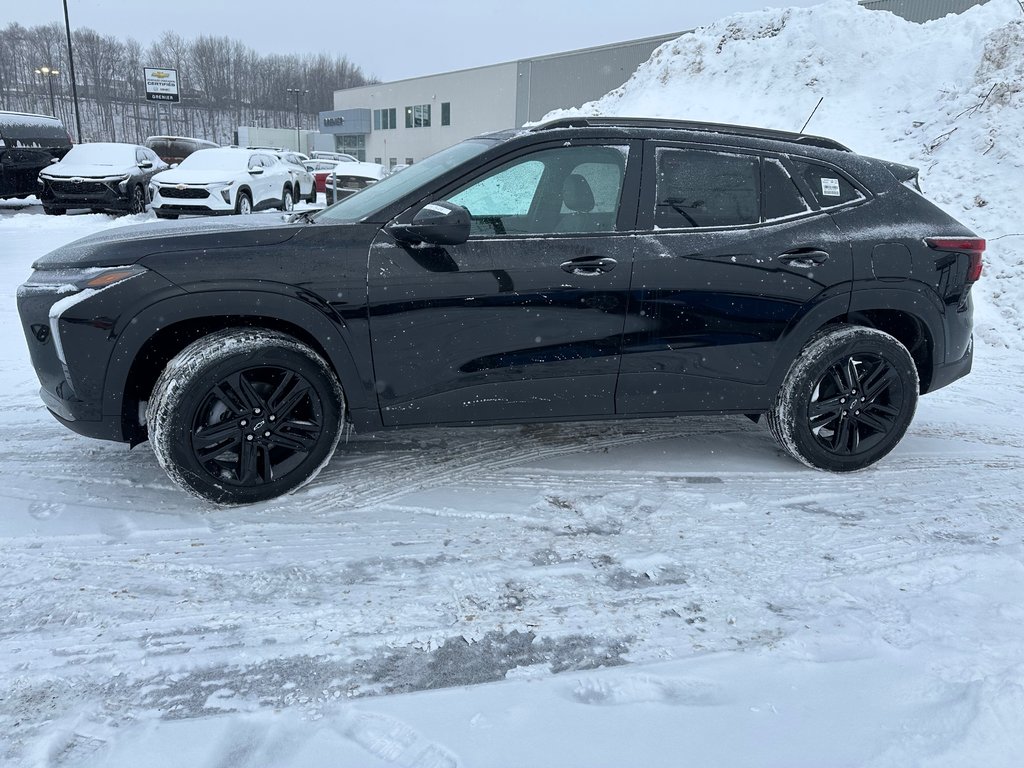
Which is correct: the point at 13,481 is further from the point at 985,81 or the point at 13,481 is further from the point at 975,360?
the point at 985,81

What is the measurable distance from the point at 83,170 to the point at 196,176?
2.97m

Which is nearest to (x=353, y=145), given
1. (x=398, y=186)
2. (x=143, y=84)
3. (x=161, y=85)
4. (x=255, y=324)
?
(x=161, y=85)

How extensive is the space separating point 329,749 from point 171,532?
1.58m

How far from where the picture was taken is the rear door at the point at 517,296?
3.42m

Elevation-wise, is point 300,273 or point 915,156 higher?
point 915,156

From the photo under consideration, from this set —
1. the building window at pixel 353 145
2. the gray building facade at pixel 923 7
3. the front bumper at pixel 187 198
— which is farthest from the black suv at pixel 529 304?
the building window at pixel 353 145

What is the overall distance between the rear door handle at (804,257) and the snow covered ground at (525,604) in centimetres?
115

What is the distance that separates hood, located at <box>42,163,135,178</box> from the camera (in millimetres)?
15203

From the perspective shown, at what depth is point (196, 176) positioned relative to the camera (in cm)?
1441

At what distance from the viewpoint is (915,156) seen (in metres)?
11.1

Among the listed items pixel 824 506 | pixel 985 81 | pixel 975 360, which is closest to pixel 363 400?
pixel 824 506

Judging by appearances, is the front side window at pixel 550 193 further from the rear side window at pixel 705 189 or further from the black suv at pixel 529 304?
the rear side window at pixel 705 189

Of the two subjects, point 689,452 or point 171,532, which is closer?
point 171,532

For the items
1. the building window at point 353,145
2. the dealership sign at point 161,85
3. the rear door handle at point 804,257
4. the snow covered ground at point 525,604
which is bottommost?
the snow covered ground at point 525,604
